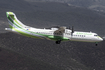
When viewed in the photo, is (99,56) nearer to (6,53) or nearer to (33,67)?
(33,67)

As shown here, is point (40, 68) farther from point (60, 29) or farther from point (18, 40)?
point (60, 29)

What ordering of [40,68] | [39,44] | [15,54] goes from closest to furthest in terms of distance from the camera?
[40,68]
[15,54]
[39,44]

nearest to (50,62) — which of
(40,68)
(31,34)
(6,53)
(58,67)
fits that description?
(58,67)

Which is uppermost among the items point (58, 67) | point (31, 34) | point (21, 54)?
point (31, 34)

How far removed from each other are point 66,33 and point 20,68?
91976 millimetres

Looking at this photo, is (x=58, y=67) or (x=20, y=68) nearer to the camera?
(x=20, y=68)

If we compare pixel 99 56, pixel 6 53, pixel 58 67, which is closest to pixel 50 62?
pixel 58 67

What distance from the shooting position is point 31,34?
7300 cm

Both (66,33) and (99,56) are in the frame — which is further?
(99,56)

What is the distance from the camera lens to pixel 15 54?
167750 millimetres

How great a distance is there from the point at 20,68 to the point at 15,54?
53.2 ft

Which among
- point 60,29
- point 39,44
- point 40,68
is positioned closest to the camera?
point 60,29

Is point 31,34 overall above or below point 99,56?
above

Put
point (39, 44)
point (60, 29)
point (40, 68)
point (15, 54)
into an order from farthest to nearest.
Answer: point (39, 44)
point (15, 54)
point (40, 68)
point (60, 29)
